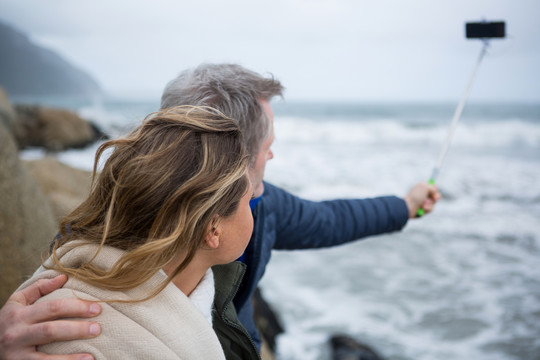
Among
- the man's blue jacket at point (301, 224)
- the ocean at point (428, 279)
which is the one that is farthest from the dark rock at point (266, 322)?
the man's blue jacket at point (301, 224)

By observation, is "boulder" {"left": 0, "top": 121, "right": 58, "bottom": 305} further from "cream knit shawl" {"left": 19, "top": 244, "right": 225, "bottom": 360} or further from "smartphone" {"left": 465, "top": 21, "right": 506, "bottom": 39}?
"smartphone" {"left": 465, "top": 21, "right": 506, "bottom": 39}

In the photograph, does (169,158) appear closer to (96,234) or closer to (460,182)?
(96,234)

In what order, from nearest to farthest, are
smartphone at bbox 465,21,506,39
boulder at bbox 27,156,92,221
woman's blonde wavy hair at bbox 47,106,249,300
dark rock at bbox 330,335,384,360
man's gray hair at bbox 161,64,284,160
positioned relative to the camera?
1. woman's blonde wavy hair at bbox 47,106,249,300
2. man's gray hair at bbox 161,64,284,160
3. smartphone at bbox 465,21,506,39
4. dark rock at bbox 330,335,384,360
5. boulder at bbox 27,156,92,221

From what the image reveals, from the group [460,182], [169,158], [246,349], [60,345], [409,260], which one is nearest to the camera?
[60,345]

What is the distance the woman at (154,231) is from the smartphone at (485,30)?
6.48ft

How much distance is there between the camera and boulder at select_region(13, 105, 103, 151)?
14.8m

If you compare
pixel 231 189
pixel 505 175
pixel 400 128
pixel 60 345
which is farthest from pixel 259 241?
pixel 400 128

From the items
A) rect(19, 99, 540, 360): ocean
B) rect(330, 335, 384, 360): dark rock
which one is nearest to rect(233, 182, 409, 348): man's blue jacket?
rect(19, 99, 540, 360): ocean

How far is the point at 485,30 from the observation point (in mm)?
2623

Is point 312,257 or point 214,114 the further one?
point 312,257

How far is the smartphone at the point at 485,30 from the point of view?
8.51 feet

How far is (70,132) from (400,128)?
54.0ft

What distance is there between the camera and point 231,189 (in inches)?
51.6

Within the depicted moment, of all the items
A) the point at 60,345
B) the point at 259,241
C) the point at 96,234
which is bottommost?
the point at 259,241
